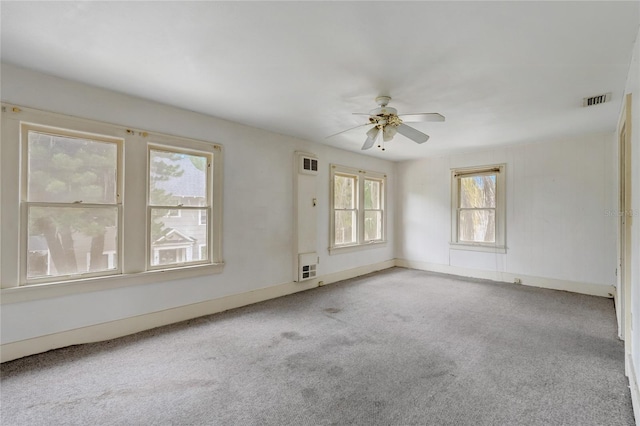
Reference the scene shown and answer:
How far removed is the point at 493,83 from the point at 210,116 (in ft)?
10.7

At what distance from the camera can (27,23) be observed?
77.2 inches

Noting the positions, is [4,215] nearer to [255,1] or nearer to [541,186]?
[255,1]

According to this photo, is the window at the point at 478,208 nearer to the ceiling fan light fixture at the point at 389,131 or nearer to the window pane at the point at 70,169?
the ceiling fan light fixture at the point at 389,131

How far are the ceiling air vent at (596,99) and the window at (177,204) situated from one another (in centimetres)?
442

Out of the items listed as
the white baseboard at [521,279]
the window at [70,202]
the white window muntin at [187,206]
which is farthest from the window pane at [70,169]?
the white baseboard at [521,279]

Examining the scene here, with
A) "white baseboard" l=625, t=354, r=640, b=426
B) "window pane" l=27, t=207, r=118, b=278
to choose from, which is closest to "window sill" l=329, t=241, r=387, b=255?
"window pane" l=27, t=207, r=118, b=278

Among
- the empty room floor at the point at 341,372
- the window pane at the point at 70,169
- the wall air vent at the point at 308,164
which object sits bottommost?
the empty room floor at the point at 341,372

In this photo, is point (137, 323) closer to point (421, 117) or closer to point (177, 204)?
point (177, 204)

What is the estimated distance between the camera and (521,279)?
5.37 m

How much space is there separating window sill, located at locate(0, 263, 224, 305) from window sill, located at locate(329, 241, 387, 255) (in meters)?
2.42

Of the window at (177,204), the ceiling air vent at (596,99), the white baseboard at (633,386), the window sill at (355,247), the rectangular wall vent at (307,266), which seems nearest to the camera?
the white baseboard at (633,386)

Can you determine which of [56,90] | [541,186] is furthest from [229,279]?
[541,186]

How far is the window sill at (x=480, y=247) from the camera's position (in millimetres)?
5602

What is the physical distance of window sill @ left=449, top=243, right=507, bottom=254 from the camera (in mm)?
5602
